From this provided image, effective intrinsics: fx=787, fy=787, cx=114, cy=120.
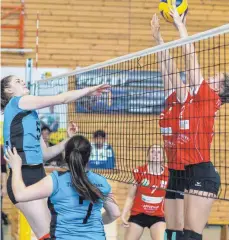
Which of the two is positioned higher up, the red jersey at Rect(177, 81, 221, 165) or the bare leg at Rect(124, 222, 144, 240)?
the red jersey at Rect(177, 81, 221, 165)

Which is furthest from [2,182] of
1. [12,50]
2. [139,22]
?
[139,22]

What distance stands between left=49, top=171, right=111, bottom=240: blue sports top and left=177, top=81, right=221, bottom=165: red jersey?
60.6 inches

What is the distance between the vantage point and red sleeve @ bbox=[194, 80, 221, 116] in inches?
276

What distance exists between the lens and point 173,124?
24.7ft

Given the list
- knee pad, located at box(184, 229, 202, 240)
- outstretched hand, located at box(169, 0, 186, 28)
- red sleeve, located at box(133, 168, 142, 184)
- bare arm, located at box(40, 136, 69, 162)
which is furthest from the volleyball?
knee pad, located at box(184, 229, 202, 240)

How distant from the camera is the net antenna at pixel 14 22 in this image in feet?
52.1

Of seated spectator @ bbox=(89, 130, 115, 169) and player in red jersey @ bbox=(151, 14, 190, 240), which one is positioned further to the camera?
seated spectator @ bbox=(89, 130, 115, 169)

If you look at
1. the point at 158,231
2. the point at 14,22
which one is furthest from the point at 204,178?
the point at 14,22

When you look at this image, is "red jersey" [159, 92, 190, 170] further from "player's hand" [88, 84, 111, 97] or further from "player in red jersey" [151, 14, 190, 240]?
"player's hand" [88, 84, 111, 97]

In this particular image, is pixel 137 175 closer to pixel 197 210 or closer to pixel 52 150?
pixel 52 150

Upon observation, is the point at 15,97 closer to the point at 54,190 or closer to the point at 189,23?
the point at 54,190

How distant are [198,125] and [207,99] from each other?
0.30 m

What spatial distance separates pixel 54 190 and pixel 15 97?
1.71m

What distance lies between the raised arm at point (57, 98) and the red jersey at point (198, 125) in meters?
0.80
